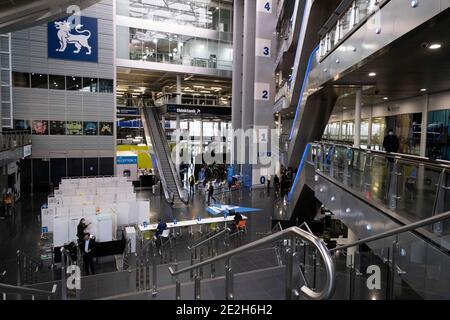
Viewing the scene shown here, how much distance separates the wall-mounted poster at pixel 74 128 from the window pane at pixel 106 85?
3.36 metres

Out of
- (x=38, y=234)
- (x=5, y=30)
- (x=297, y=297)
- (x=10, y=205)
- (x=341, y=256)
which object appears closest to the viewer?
(x=297, y=297)

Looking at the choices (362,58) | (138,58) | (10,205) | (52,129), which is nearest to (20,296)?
(362,58)

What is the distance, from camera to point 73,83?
26.1 metres

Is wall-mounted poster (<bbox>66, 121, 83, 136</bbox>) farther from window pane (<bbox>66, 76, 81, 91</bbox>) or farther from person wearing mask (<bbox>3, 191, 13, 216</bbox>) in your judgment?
person wearing mask (<bbox>3, 191, 13, 216</bbox>)

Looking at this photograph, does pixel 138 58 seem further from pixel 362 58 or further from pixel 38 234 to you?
pixel 362 58

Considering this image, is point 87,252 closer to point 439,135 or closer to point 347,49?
point 347,49

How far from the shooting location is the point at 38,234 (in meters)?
13.8

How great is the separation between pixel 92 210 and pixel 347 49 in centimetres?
1024

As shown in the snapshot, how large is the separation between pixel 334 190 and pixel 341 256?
216 inches

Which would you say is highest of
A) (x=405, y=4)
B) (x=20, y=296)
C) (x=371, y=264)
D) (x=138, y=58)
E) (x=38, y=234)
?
(x=138, y=58)

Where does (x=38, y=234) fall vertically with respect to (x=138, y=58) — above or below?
below

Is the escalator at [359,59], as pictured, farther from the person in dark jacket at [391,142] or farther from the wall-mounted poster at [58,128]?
the wall-mounted poster at [58,128]
